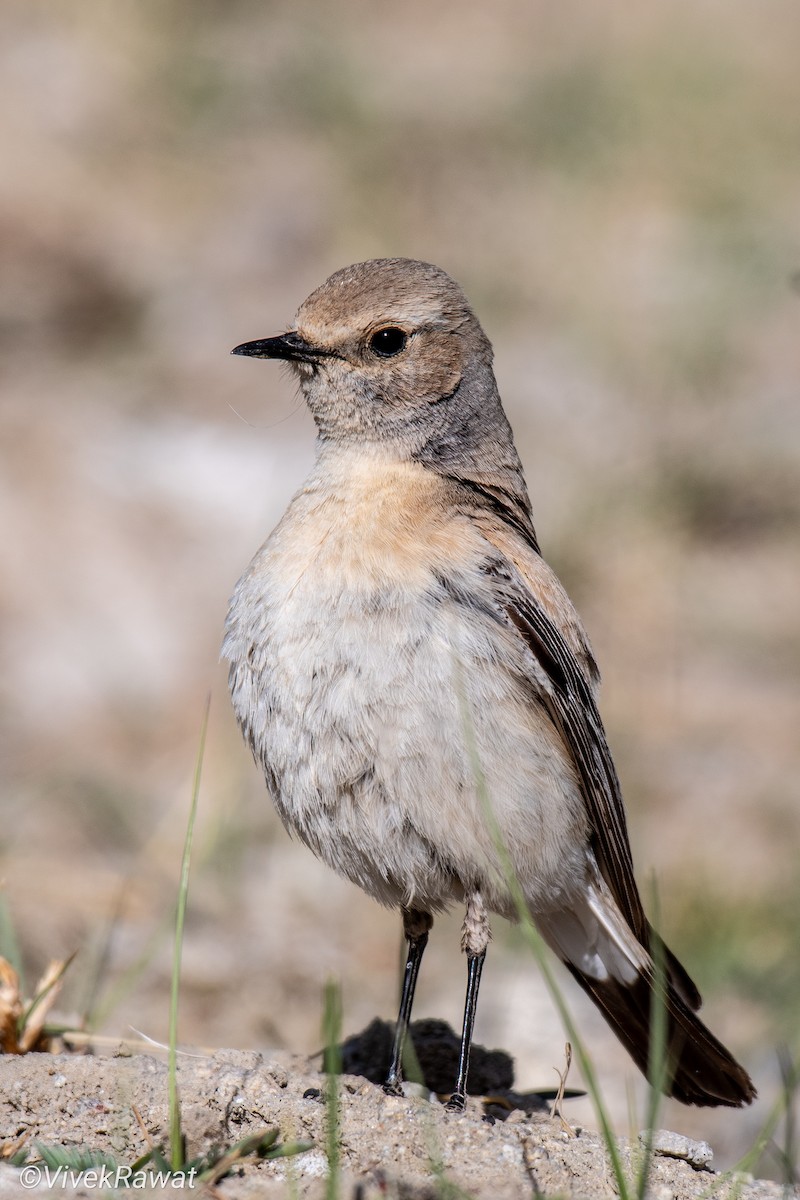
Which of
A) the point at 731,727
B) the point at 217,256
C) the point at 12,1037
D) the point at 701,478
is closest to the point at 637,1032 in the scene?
the point at 12,1037

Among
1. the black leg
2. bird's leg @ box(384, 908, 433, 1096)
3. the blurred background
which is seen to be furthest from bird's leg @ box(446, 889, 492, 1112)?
the blurred background

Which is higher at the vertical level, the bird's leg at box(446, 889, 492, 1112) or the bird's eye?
the bird's eye

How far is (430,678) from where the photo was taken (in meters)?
4.54

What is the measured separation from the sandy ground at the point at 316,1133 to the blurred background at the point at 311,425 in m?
0.69

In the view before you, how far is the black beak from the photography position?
17.4 feet

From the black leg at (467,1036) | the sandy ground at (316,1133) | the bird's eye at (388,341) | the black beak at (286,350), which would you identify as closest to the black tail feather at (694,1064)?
the black leg at (467,1036)

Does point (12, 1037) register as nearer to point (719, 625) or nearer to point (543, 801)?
point (543, 801)

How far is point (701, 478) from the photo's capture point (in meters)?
12.0

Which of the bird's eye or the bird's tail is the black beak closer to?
the bird's eye

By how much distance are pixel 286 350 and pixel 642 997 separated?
296 centimetres

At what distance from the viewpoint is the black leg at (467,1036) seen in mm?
4594

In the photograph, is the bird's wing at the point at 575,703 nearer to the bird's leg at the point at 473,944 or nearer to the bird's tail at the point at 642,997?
the bird's tail at the point at 642,997

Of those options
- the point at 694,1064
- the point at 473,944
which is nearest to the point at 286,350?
the point at 473,944

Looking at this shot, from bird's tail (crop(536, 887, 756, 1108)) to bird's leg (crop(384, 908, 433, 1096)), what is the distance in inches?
19.9
